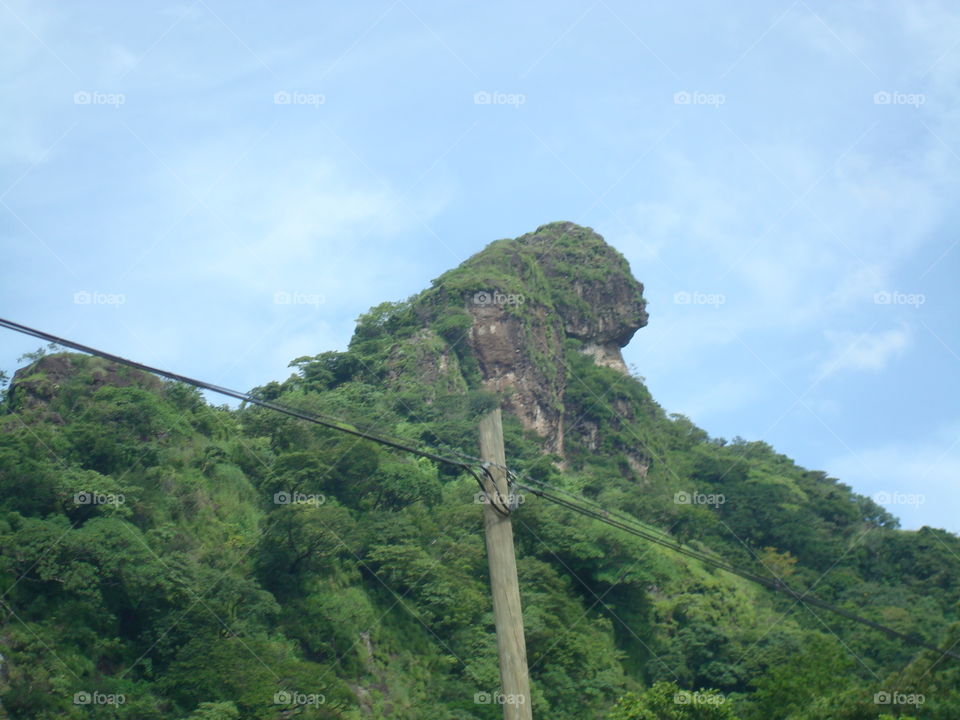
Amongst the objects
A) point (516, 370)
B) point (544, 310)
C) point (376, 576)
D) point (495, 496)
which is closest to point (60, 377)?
point (376, 576)

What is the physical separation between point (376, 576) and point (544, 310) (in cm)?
4056

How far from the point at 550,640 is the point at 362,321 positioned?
119ft

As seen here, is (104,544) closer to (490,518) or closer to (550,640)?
(550,640)

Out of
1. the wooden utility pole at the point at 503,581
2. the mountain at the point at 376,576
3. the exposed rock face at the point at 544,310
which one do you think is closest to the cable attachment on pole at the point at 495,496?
the wooden utility pole at the point at 503,581

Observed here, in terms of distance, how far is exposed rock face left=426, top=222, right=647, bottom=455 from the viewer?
211 ft

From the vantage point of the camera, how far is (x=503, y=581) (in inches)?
353

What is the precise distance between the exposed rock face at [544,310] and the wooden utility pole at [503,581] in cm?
5379

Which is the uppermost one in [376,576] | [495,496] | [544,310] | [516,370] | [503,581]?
[544,310]

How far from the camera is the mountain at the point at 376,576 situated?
2497 centimetres

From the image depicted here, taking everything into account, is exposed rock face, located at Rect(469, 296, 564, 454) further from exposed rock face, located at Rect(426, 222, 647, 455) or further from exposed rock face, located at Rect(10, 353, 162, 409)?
exposed rock face, located at Rect(10, 353, 162, 409)

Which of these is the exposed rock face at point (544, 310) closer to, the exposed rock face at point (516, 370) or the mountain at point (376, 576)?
the exposed rock face at point (516, 370)

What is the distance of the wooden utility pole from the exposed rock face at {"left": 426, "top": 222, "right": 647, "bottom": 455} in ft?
176

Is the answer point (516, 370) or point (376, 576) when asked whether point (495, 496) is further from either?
point (516, 370)

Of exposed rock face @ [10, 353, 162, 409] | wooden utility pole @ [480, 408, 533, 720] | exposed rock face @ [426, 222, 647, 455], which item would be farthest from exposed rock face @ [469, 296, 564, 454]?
wooden utility pole @ [480, 408, 533, 720]
